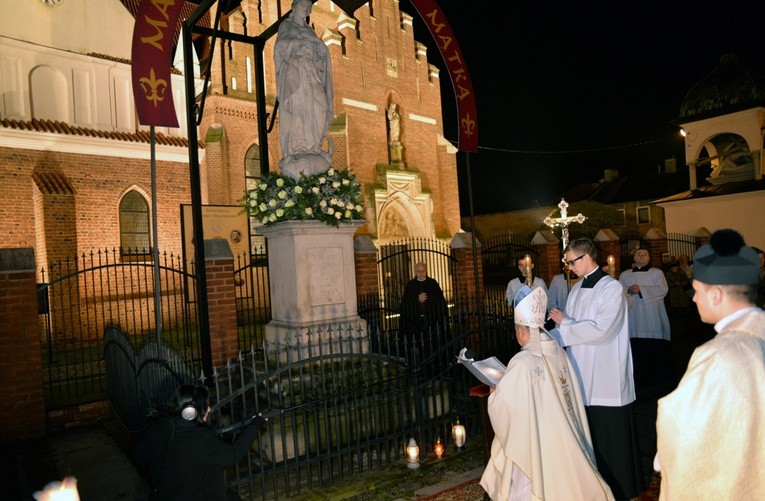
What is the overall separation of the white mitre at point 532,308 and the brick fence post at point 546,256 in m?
10.5

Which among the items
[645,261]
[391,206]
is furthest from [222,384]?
[391,206]

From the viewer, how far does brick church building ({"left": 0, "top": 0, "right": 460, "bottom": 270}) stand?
1400 cm

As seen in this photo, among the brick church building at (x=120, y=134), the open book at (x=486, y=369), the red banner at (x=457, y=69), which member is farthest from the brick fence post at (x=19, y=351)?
Result: the brick church building at (x=120, y=134)

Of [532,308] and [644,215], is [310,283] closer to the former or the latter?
[532,308]

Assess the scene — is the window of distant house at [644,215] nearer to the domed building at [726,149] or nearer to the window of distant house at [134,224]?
the domed building at [726,149]

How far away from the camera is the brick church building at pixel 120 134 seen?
14000 millimetres

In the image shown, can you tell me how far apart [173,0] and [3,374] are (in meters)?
4.95

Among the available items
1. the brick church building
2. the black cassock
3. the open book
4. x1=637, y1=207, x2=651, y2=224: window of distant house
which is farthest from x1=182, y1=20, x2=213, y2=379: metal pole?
x1=637, y1=207, x2=651, y2=224: window of distant house

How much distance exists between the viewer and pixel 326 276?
6465 mm

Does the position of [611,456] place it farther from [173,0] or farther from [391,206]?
[391,206]

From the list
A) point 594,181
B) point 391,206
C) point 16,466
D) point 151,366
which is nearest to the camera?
point 16,466

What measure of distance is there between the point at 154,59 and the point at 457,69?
16.8 ft

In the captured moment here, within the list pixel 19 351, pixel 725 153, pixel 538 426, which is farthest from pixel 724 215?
pixel 19 351

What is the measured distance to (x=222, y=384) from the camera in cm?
653
